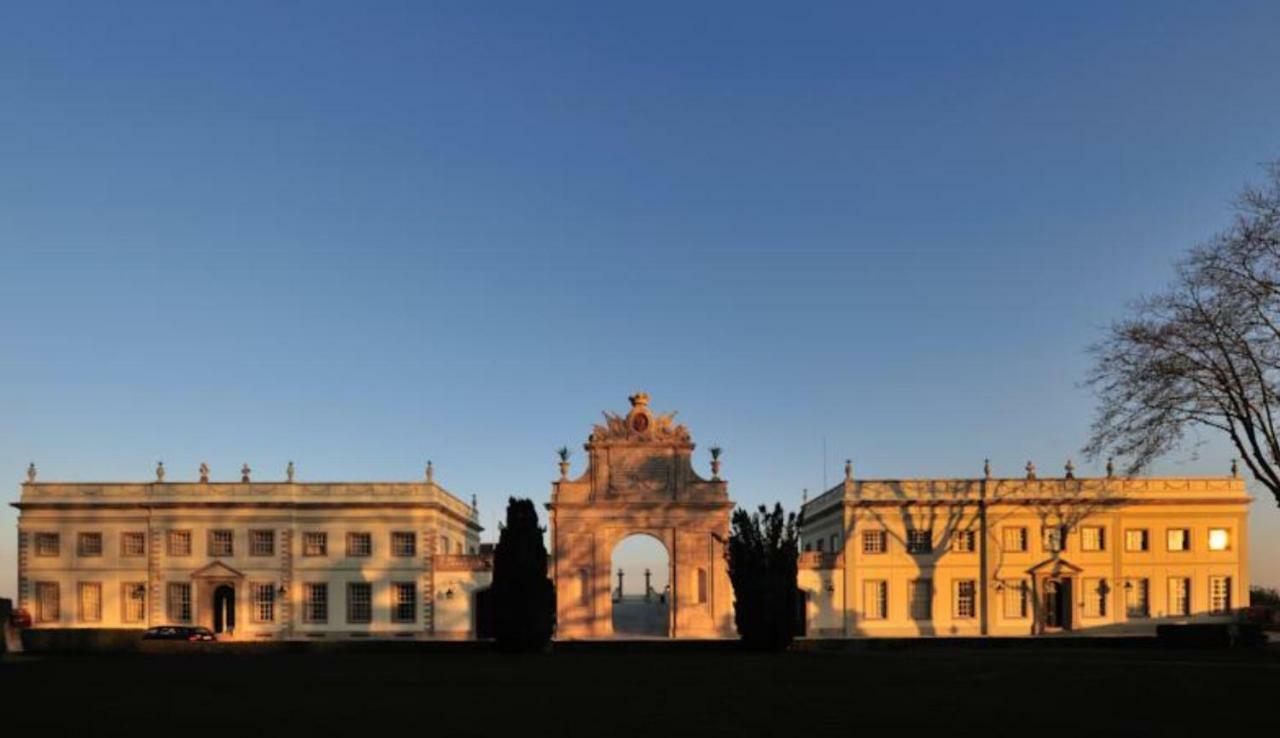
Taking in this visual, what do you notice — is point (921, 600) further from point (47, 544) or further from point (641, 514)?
point (47, 544)

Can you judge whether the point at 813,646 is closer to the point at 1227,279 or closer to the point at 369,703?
the point at 1227,279

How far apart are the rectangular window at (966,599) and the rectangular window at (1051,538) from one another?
4.12 metres

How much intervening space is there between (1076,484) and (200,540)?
44.8m

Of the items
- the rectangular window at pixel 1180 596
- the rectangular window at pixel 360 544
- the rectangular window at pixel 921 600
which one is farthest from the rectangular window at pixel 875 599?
the rectangular window at pixel 360 544

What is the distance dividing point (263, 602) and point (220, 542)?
Answer: 384cm

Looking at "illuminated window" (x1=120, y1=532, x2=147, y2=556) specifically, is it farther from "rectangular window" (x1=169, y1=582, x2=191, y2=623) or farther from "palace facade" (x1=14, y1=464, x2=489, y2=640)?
"rectangular window" (x1=169, y1=582, x2=191, y2=623)

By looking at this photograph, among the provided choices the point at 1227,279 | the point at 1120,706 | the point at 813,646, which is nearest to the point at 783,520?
the point at 813,646

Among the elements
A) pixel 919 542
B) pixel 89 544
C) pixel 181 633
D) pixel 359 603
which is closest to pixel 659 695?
pixel 181 633

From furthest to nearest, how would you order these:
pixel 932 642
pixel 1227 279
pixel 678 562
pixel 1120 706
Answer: pixel 678 562
pixel 932 642
pixel 1227 279
pixel 1120 706

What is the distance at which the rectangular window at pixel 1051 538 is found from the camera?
58.3 m

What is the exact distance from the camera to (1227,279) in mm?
33875

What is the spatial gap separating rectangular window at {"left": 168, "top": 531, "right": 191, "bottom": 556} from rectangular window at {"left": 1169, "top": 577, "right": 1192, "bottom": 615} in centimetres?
4987

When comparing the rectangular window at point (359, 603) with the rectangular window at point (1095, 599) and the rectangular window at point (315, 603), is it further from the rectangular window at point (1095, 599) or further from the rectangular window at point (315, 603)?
the rectangular window at point (1095, 599)

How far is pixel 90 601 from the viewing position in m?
59.4
